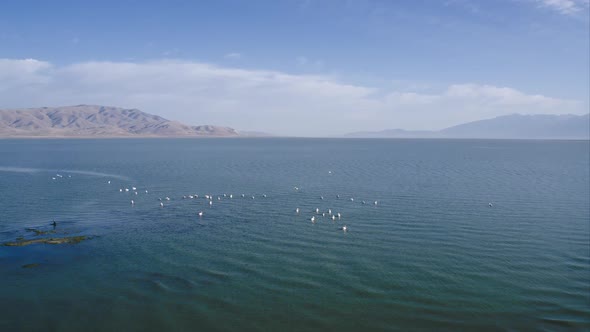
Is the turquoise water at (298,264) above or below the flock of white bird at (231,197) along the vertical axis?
below

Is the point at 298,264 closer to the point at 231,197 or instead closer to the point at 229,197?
the point at 231,197

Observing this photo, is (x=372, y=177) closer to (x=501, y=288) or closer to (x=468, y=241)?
(x=468, y=241)

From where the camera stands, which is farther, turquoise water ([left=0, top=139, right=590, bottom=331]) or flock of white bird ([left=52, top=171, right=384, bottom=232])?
flock of white bird ([left=52, top=171, right=384, bottom=232])

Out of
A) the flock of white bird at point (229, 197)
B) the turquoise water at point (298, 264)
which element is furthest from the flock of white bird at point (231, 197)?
the turquoise water at point (298, 264)

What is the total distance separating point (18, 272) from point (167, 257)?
30.5 ft

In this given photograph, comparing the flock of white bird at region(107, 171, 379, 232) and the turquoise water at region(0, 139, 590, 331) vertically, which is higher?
the flock of white bird at region(107, 171, 379, 232)

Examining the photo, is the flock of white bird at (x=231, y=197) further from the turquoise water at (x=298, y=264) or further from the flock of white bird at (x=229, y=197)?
the turquoise water at (x=298, y=264)

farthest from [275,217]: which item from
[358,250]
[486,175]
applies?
[486,175]

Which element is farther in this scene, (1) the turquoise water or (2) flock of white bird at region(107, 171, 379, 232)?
(2) flock of white bird at region(107, 171, 379, 232)

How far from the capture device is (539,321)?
20.8 m

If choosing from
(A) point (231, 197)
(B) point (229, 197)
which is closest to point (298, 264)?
(A) point (231, 197)

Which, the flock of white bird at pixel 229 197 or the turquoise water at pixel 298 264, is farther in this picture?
the flock of white bird at pixel 229 197

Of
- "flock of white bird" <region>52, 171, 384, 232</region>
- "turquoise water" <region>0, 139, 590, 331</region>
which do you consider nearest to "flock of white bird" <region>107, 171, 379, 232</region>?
"flock of white bird" <region>52, 171, 384, 232</region>

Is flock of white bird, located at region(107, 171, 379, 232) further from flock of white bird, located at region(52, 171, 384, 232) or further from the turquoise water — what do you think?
the turquoise water
